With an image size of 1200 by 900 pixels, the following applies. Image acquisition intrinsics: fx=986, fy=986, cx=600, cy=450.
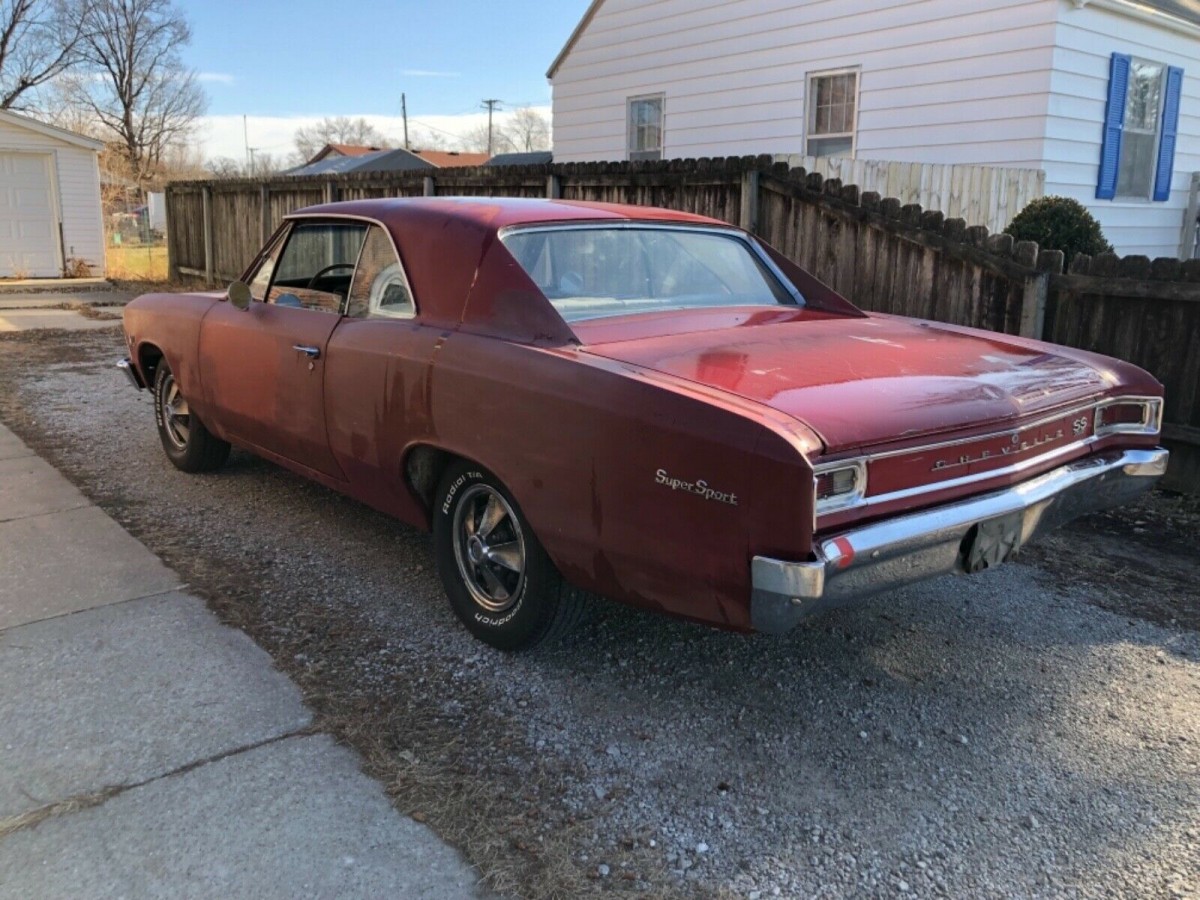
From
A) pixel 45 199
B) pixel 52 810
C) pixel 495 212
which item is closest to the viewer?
pixel 52 810

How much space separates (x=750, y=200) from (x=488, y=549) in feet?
15.8

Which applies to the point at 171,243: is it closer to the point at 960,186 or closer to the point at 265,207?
the point at 265,207

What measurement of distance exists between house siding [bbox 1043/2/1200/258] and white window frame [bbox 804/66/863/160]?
2.12 meters

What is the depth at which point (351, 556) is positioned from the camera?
183 inches

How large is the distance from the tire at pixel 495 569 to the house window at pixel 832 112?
28.0 feet

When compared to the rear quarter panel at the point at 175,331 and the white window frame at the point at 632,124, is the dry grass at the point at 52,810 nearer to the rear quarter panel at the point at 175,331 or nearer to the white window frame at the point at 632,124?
the rear quarter panel at the point at 175,331

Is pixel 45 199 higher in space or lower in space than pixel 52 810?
higher

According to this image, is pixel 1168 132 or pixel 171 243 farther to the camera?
pixel 171 243

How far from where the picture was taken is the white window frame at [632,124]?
1278cm

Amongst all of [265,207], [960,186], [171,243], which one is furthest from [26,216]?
[960,186]

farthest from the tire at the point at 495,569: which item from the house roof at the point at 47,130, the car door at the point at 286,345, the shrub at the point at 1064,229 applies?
the house roof at the point at 47,130

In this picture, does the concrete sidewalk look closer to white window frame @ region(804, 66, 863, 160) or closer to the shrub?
the shrub

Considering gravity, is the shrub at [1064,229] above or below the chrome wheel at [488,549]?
above

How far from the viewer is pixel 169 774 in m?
2.85
